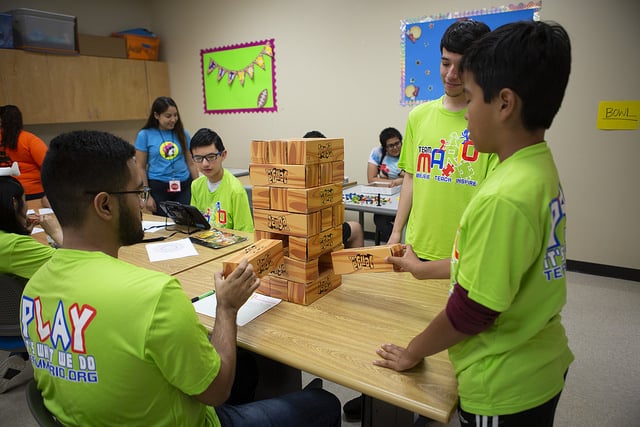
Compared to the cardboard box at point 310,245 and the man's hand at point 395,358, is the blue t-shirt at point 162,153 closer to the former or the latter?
the cardboard box at point 310,245

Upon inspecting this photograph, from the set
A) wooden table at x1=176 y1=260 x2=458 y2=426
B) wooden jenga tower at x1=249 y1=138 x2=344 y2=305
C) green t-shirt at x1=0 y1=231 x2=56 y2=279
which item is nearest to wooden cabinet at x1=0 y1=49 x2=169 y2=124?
green t-shirt at x1=0 y1=231 x2=56 y2=279

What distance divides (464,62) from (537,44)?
15 cm

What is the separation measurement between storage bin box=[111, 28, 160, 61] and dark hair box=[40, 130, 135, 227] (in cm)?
540

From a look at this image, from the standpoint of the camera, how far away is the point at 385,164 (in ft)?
14.0

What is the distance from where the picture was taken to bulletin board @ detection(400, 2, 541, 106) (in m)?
3.90

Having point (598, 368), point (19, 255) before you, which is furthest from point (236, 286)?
point (598, 368)

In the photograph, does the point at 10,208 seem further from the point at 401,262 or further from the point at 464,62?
the point at 464,62

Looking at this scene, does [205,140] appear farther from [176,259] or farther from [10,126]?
[10,126]

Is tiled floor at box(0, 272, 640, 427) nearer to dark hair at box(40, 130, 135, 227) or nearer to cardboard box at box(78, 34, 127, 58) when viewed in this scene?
dark hair at box(40, 130, 135, 227)

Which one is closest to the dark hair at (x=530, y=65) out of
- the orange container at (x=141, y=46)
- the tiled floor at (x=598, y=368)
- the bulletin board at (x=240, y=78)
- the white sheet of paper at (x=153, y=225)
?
the tiled floor at (x=598, y=368)

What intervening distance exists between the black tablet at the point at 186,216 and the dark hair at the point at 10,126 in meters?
1.74

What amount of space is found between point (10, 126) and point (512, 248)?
12.5 ft

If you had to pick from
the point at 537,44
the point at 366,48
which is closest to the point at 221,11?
the point at 366,48

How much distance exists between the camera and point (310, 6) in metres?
4.73
